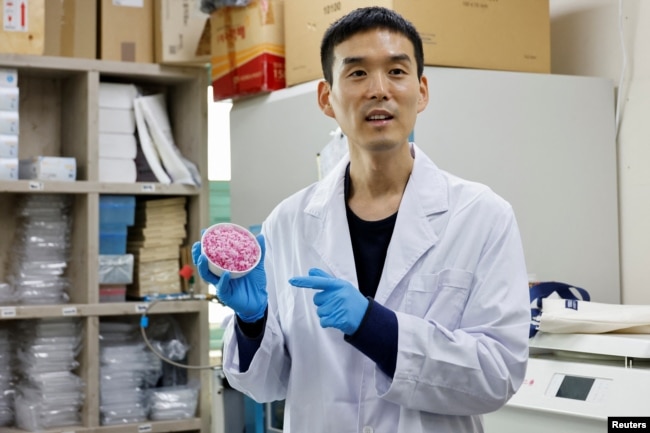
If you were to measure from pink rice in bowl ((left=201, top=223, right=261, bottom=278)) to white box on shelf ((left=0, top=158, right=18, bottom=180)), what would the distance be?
6.70 feet

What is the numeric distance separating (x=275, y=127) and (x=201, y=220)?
2.88 feet

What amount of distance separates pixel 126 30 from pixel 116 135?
422 millimetres

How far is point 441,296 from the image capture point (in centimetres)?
152

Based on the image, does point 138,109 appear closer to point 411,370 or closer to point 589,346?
point 589,346

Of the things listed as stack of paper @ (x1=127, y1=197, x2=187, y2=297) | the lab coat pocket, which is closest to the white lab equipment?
the lab coat pocket

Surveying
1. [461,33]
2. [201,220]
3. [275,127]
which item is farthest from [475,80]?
[201,220]

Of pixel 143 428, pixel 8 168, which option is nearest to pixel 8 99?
pixel 8 168

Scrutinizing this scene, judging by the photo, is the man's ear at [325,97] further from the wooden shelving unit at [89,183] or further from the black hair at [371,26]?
the wooden shelving unit at [89,183]

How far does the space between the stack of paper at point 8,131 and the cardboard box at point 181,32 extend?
604mm

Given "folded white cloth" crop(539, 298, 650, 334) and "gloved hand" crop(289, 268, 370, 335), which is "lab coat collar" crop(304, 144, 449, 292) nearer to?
"gloved hand" crop(289, 268, 370, 335)

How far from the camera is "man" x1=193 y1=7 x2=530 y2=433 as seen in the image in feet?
4.70

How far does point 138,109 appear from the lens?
3717 mm

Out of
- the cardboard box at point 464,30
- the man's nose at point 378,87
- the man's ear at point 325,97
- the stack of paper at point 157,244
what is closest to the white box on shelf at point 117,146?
the stack of paper at point 157,244

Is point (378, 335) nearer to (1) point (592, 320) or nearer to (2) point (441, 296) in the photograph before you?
(2) point (441, 296)
